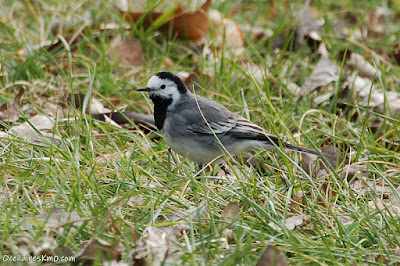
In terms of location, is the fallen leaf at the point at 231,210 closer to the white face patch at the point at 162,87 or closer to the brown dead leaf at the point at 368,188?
the brown dead leaf at the point at 368,188

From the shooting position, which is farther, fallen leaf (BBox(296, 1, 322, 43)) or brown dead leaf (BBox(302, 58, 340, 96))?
fallen leaf (BBox(296, 1, 322, 43))

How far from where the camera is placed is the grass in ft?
9.36

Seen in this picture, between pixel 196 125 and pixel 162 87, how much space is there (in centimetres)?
42

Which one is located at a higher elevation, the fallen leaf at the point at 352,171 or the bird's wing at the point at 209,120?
the bird's wing at the point at 209,120

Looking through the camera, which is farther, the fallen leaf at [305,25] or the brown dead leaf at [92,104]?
the fallen leaf at [305,25]

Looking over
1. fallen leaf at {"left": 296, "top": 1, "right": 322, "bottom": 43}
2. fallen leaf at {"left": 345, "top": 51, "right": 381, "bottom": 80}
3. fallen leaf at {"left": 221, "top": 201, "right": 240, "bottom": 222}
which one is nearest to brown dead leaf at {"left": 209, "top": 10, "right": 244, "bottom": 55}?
fallen leaf at {"left": 296, "top": 1, "right": 322, "bottom": 43}

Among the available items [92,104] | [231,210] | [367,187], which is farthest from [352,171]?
[92,104]

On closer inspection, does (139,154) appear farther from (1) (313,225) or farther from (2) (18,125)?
(1) (313,225)

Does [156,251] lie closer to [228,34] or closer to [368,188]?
[368,188]

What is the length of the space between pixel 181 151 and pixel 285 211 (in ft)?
4.06

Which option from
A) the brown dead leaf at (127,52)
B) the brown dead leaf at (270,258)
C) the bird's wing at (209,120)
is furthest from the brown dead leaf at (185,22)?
the brown dead leaf at (270,258)

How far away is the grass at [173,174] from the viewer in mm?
2852

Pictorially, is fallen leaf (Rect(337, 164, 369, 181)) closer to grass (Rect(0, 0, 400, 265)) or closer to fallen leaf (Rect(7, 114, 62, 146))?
grass (Rect(0, 0, 400, 265))

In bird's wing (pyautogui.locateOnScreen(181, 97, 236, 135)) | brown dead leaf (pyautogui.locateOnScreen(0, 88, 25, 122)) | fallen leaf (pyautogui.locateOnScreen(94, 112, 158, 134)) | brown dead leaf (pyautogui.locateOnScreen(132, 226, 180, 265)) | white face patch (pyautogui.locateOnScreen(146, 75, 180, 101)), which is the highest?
white face patch (pyautogui.locateOnScreen(146, 75, 180, 101))
